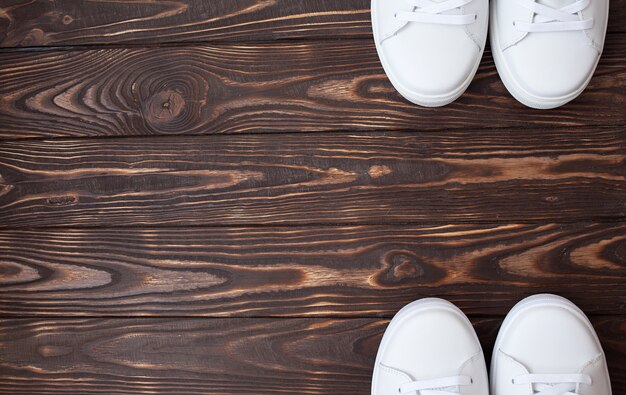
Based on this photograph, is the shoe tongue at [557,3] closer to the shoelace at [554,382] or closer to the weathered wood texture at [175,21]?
the weathered wood texture at [175,21]

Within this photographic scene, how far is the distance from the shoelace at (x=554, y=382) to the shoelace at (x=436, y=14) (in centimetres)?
48

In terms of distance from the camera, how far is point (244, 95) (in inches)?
37.1

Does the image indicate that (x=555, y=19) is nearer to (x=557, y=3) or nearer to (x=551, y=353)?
(x=557, y=3)

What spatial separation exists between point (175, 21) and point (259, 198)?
0.94 ft

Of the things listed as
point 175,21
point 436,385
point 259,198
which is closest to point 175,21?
point 175,21

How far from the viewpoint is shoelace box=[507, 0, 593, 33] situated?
0.85 metres

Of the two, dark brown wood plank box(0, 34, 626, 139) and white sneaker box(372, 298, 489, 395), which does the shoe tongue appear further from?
white sneaker box(372, 298, 489, 395)

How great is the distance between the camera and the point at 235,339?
958 mm

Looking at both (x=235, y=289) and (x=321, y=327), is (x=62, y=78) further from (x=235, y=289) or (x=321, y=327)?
(x=321, y=327)

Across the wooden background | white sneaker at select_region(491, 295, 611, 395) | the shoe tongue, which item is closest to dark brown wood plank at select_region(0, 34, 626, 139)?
the wooden background

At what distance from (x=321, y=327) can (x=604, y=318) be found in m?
0.40

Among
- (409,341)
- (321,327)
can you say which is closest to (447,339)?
(409,341)

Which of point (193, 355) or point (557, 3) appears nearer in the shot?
point (557, 3)

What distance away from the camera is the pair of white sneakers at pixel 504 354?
0.88 metres
